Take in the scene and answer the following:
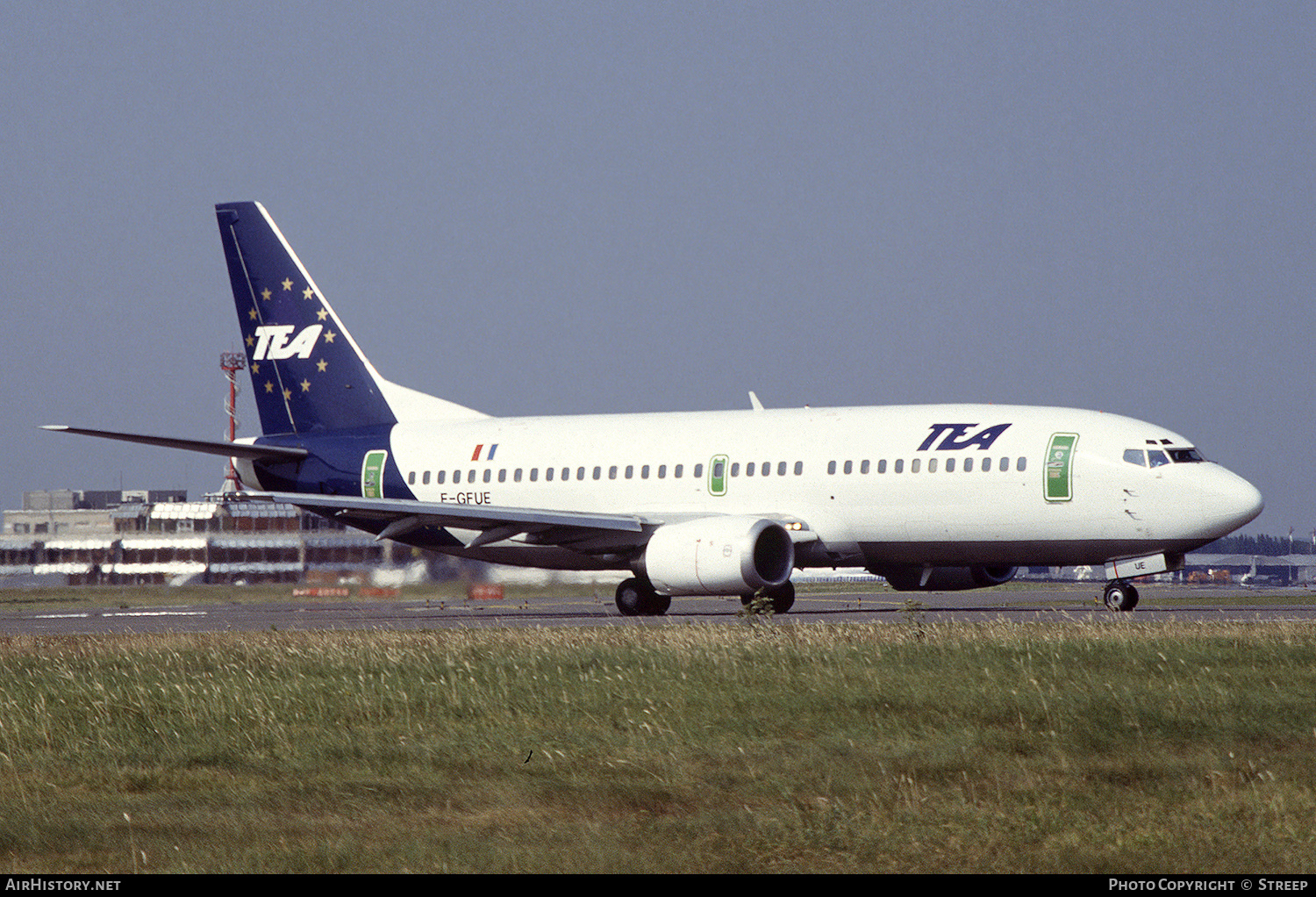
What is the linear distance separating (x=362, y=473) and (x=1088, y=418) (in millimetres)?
15790

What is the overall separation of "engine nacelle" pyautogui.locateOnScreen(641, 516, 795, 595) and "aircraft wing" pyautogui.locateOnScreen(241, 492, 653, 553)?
101cm

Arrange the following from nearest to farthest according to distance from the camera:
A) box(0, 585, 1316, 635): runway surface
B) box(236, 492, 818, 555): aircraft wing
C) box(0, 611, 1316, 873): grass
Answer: box(0, 611, 1316, 873): grass < box(0, 585, 1316, 635): runway surface < box(236, 492, 818, 555): aircraft wing

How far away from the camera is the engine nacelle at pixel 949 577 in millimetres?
29703

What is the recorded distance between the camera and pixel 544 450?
32.9 metres

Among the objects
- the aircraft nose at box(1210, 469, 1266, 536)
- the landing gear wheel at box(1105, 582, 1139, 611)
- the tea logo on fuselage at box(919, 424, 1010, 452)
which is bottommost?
the landing gear wheel at box(1105, 582, 1139, 611)

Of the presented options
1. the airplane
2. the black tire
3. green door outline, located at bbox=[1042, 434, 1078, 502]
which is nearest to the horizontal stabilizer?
the airplane

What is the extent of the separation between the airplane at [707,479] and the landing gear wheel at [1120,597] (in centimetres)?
4

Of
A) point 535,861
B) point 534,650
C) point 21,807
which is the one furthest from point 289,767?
point 534,650

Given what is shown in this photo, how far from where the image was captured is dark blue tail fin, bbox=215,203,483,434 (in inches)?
1403

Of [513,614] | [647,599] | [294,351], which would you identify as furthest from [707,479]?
[294,351]

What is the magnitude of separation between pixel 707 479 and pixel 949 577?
5068mm

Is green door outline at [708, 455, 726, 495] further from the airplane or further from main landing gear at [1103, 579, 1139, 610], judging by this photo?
main landing gear at [1103, 579, 1139, 610]

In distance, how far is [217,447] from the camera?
32.2 meters

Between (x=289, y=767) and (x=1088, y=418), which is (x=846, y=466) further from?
(x=289, y=767)
